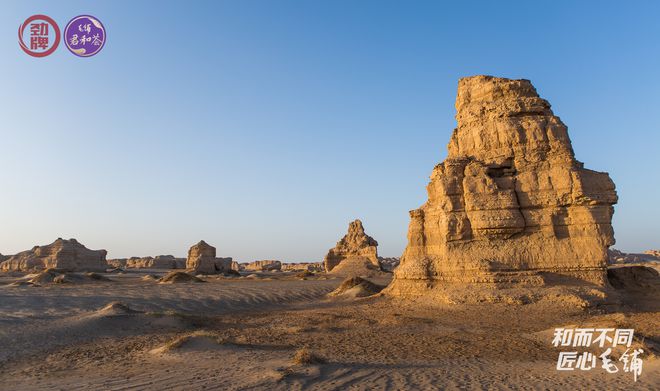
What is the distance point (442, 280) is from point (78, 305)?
16330 millimetres

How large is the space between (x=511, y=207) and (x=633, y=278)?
7355 mm

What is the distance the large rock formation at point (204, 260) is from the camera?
48.3 meters

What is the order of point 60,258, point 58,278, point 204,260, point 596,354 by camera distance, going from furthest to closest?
point 204,260
point 60,258
point 58,278
point 596,354

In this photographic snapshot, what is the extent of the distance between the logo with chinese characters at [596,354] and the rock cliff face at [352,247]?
38327 millimetres

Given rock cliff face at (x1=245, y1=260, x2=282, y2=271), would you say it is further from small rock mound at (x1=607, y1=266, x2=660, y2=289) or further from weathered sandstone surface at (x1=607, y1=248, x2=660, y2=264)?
small rock mound at (x1=607, y1=266, x2=660, y2=289)

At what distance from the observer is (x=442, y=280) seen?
16969 millimetres

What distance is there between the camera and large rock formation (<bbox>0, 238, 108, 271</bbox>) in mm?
42438

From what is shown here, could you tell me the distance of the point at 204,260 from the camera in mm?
48781

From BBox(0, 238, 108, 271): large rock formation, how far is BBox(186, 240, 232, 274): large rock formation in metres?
10.1

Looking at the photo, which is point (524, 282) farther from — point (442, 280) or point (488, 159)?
point (488, 159)

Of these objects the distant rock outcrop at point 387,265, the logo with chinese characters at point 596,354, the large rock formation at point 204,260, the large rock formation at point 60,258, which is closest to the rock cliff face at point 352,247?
the distant rock outcrop at point 387,265

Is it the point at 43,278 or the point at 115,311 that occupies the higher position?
the point at 43,278

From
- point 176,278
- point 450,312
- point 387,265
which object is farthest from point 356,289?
point 387,265

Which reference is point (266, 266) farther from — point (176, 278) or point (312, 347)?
point (312, 347)
